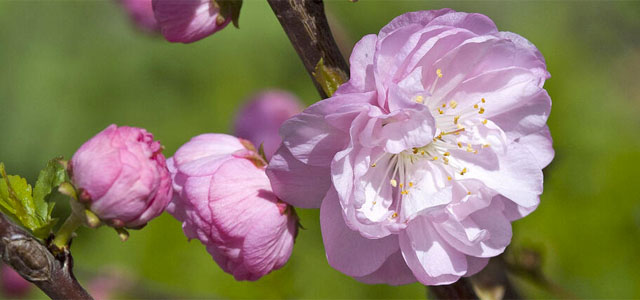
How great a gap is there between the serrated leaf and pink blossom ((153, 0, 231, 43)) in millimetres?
303

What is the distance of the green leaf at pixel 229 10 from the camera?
1.05 m

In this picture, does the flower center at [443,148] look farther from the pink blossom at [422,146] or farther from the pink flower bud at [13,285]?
the pink flower bud at [13,285]

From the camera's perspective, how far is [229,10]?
1062 mm

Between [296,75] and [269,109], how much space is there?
4.51 feet

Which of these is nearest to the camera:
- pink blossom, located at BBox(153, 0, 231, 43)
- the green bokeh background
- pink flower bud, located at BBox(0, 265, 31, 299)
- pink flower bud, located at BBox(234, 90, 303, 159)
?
pink blossom, located at BBox(153, 0, 231, 43)

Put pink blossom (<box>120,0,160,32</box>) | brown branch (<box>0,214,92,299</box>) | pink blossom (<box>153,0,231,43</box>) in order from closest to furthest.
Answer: brown branch (<box>0,214,92,299</box>) → pink blossom (<box>153,0,231,43</box>) → pink blossom (<box>120,0,160,32</box>)

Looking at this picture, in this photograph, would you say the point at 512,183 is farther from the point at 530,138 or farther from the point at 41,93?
the point at 41,93

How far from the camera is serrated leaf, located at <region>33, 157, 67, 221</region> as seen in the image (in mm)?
889

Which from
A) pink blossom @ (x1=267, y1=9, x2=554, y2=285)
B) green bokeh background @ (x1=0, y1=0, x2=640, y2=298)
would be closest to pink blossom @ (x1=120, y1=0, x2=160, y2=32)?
green bokeh background @ (x1=0, y1=0, x2=640, y2=298)

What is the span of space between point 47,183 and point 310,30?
42 cm

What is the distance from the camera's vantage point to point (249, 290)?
200 centimetres

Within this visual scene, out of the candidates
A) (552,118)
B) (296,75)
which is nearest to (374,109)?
(552,118)

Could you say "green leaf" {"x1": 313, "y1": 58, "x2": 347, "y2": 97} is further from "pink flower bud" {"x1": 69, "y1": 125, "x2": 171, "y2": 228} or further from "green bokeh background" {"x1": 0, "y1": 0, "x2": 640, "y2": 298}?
"green bokeh background" {"x1": 0, "y1": 0, "x2": 640, "y2": 298}

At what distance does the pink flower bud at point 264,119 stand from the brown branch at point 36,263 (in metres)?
1.06
